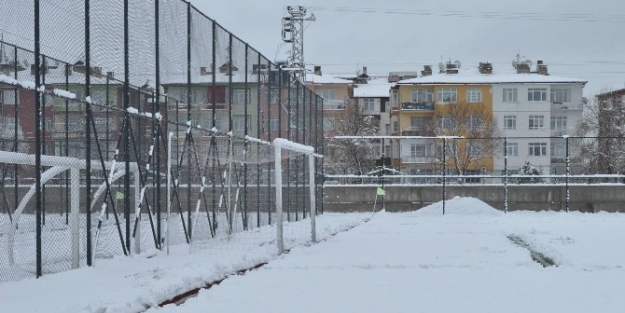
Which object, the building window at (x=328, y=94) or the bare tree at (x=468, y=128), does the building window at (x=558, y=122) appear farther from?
the building window at (x=328, y=94)

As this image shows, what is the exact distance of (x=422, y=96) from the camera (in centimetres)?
5931

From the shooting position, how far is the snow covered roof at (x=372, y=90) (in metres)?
68.6

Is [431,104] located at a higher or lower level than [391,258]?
higher

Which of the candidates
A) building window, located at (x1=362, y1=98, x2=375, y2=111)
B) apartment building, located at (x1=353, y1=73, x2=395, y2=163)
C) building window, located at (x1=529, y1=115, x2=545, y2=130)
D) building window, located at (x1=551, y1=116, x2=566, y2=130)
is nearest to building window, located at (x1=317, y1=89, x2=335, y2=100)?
apartment building, located at (x1=353, y1=73, x2=395, y2=163)

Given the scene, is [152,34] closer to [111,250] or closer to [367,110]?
[111,250]

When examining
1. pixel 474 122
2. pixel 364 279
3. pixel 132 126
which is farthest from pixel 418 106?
pixel 364 279

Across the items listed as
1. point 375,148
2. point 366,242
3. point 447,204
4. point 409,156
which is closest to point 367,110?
point 375,148

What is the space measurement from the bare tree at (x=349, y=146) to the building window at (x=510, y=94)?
9.50 meters

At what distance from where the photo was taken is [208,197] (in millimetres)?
13945

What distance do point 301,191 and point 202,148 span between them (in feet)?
26.9

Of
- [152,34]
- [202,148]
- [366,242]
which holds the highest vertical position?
[152,34]

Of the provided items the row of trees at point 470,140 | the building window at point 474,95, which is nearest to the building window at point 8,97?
the row of trees at point 470,140

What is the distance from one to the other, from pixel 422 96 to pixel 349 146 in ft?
43.5

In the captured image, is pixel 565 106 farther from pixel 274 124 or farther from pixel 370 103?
pixel 274 124
